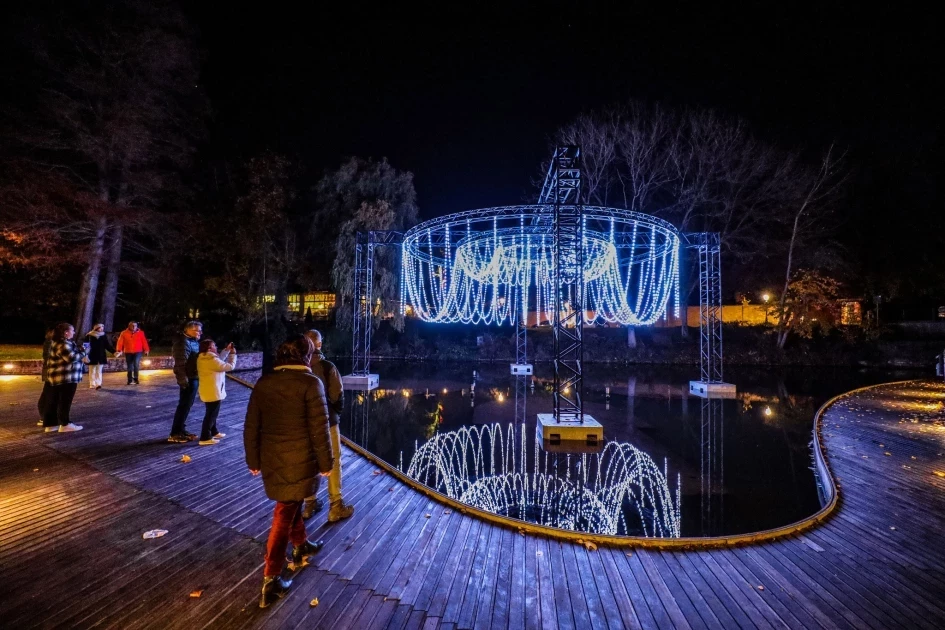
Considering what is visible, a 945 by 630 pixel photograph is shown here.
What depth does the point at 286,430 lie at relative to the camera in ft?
8.30

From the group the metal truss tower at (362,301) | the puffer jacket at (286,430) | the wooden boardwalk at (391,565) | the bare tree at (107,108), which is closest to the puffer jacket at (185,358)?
the wooden boardwalk at (391,565)

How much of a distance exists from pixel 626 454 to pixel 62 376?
7906 mm

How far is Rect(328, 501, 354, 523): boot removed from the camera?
3654mm

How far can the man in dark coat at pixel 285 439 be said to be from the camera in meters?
2.51

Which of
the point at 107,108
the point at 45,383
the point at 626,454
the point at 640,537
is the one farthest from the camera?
the point at 107,108

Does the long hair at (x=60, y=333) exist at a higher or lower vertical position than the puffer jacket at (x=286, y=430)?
higher

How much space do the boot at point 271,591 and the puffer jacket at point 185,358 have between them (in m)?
3.48

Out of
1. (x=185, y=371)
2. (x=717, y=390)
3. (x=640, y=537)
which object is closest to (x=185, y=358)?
(x=185, y=371)

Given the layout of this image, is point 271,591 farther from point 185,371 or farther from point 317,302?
point 317,302

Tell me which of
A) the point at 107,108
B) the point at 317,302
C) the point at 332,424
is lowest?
the point at 332,424

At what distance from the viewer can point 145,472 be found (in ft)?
14.6

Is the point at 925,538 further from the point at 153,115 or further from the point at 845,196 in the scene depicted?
the point at 845,196

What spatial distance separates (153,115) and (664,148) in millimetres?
20990

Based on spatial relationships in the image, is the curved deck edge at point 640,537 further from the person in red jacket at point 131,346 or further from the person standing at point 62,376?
the person in red jacket at point 131,346
